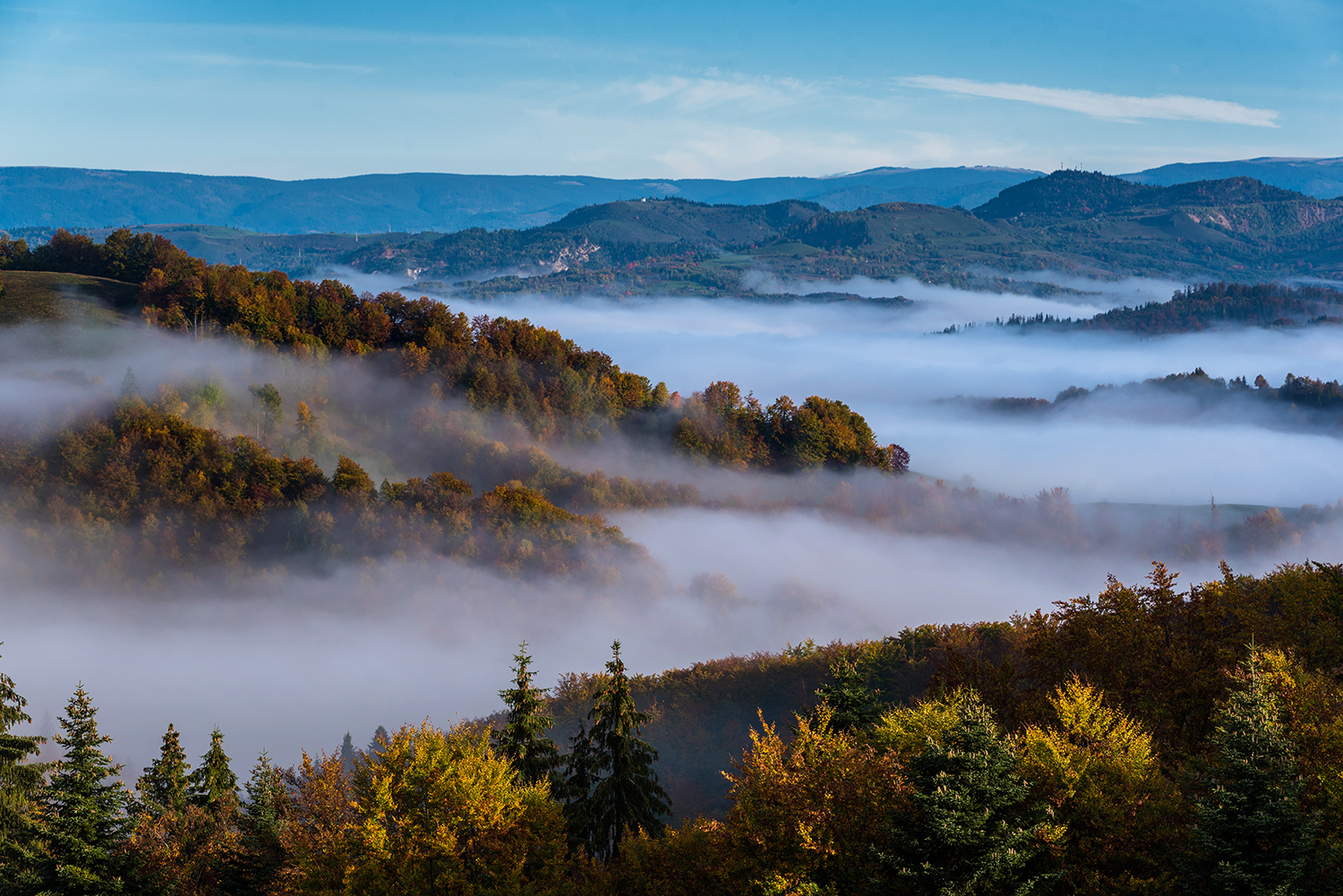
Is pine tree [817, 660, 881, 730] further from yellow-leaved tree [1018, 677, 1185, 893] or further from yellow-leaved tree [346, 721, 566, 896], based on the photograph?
yellow-leaved tree [346, 721, 566, 896]

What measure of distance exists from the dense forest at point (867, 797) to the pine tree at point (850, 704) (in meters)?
0.15

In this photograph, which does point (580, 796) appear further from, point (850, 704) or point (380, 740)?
point (850, 704)

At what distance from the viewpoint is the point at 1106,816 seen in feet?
81.6

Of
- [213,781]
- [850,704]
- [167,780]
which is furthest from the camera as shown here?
[167,780]

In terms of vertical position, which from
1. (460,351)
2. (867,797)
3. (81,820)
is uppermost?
(460,351)

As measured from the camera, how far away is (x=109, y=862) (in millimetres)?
30938

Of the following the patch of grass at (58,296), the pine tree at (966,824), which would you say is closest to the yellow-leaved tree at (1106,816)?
the pine tree at (966,824)

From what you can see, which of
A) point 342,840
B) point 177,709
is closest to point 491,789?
point 342,840

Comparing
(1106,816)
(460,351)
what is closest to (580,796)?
(1106,816)

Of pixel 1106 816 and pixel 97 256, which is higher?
pixel 97 256

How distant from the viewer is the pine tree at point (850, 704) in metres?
36.5

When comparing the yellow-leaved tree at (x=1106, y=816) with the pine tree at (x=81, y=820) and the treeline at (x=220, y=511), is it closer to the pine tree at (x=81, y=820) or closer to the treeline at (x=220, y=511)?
the pine tree at (x=81, y=820)

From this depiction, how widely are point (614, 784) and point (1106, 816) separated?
1657 centimetres

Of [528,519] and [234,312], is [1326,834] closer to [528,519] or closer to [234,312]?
[528,519]
